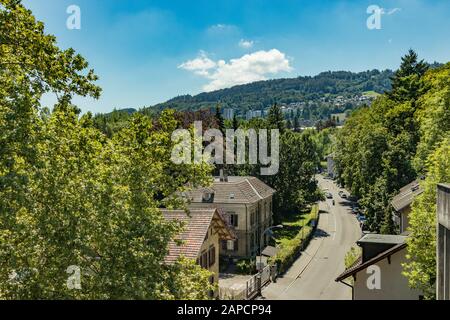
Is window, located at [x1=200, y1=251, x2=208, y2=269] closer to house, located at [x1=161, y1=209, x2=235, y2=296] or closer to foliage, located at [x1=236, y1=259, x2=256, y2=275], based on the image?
house, located at [x1=161, y1=209, x2=235, y2=296]

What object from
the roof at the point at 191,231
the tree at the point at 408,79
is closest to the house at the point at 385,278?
the roof at the point at 191,231

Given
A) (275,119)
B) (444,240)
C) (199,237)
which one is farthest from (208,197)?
(444,240)

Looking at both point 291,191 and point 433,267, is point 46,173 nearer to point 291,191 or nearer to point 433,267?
point 433,267

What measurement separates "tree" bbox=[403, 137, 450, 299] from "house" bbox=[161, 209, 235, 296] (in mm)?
11302

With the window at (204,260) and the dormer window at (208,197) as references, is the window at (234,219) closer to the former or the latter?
the dormer window at (208,197)

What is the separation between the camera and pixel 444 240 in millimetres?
12609

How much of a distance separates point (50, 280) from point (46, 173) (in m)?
2.73

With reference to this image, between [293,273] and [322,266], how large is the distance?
395 cm

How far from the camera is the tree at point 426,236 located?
1856cm

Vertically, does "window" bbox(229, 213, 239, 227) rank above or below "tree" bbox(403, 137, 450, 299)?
below

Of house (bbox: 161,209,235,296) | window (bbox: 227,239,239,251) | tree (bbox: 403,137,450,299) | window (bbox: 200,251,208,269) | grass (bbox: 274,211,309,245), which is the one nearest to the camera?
tree (bbox: 403,137,450,299)

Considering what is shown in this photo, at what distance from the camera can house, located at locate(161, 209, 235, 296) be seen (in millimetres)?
27569

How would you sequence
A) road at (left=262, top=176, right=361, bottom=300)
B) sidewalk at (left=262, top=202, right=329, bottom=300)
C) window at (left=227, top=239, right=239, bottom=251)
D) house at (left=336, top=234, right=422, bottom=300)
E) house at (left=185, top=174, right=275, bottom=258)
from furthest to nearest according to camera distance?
1. window at (left=227, top=239, right=239, bottom=251)
2. house at (left=185, top=174, right=275, bottom=258)
3. sidewalk at (left=262, top=202, right=329, bottom=300)
4. road at (left=262, top=176, right=361, bottom=300)
5. house at (left=336, top=234, right=422, bottom=300)

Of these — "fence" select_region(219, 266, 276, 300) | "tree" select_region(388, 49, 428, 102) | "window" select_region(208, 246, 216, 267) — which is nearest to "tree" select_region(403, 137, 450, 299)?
"window" select_region(208, 246, 216, 267)
